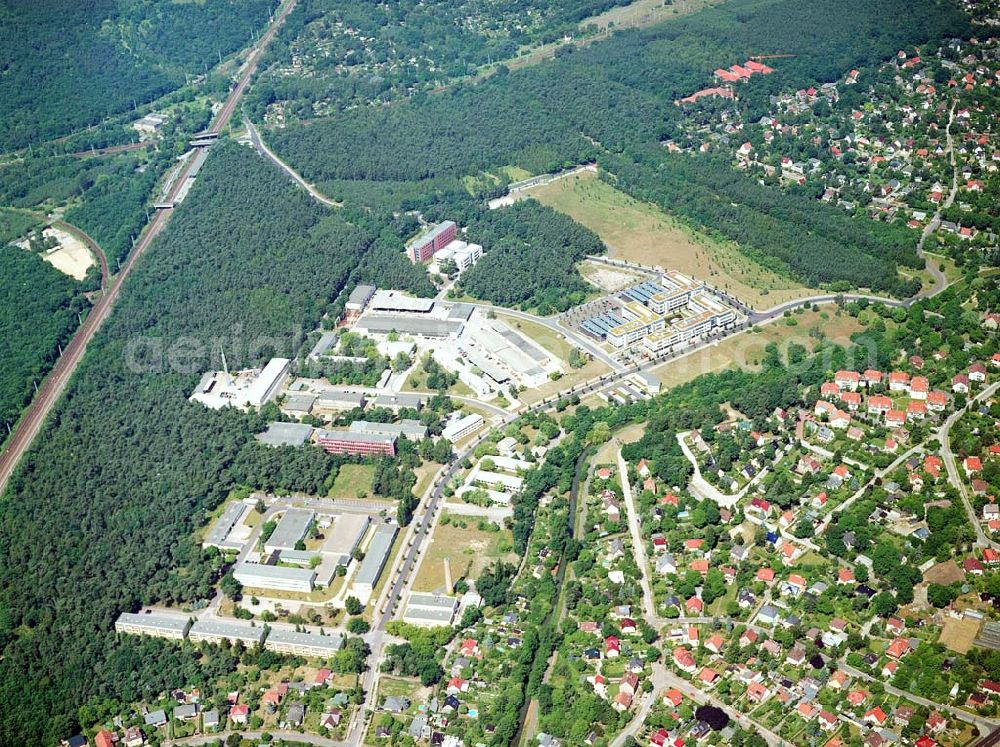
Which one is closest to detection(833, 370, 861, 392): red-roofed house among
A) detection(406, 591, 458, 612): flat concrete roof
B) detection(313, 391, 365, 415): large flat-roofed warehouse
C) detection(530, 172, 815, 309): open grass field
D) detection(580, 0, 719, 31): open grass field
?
detection(530, 172, 815, 309): open grass field

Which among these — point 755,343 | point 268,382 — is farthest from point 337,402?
point 755,343

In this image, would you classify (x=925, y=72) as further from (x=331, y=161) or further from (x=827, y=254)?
(x=331, y=161)

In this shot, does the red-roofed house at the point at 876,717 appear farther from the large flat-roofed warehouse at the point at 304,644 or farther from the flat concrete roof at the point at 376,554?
the flat concrete roof at the point at 376,554

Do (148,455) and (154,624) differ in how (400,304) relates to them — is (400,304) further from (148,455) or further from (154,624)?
(154,624)

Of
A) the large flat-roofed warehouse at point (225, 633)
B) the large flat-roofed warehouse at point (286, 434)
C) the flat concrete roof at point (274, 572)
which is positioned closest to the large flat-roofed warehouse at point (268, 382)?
the large flat-roofed warehouse at point (286, 434)

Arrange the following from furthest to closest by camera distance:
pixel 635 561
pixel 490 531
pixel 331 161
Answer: pixel 331 161
pixel 490 531
pixel 635 561

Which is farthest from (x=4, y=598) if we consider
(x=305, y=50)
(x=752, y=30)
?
(x=752, y=30)
